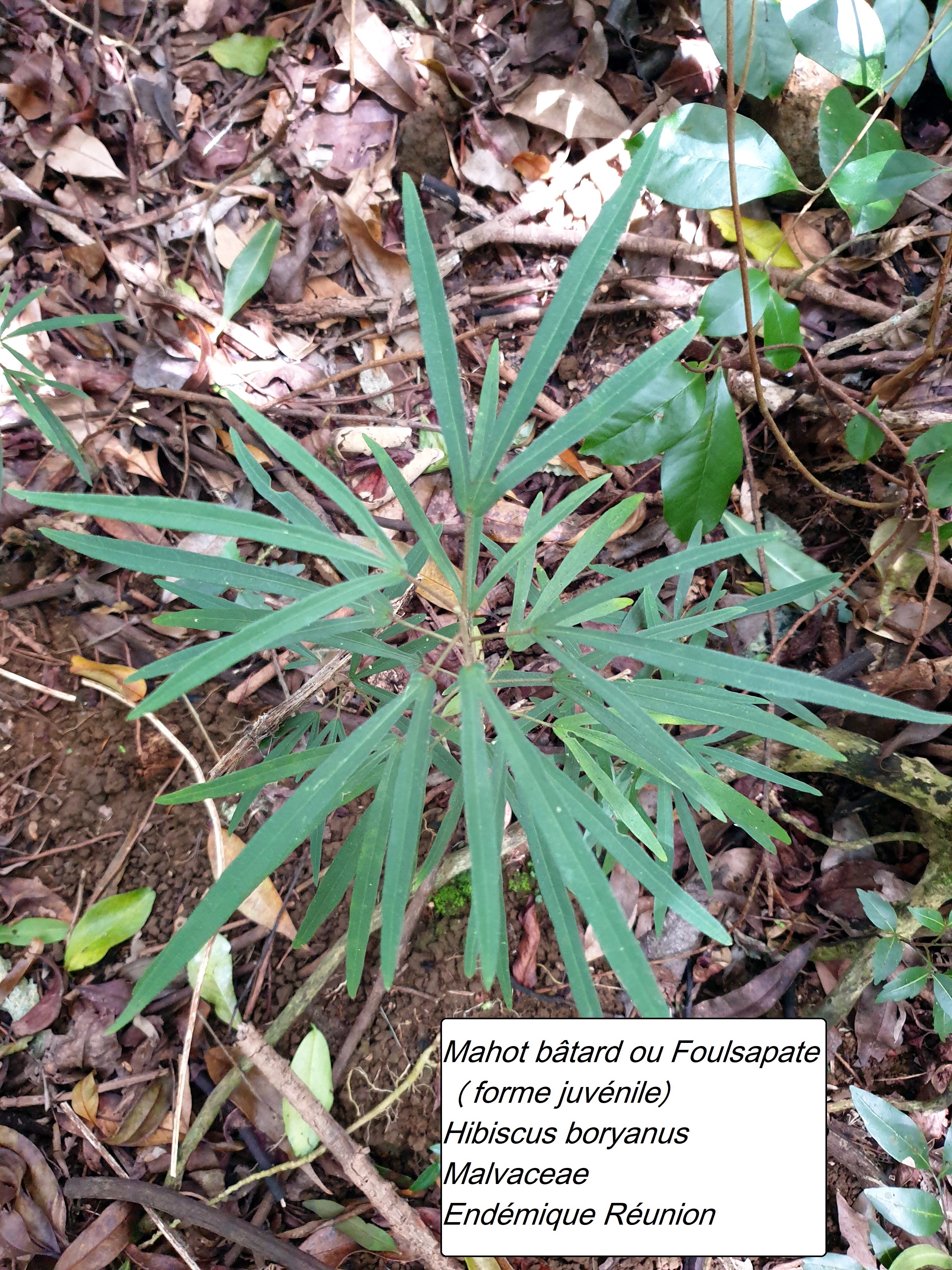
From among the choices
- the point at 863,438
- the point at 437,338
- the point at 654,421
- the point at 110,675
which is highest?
the point at 437,338

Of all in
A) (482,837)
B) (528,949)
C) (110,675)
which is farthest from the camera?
(110,675)

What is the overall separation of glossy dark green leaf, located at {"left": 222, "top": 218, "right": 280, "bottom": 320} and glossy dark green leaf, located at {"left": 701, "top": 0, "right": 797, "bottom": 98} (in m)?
0.87

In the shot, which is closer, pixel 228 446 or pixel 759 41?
pixel 759 41

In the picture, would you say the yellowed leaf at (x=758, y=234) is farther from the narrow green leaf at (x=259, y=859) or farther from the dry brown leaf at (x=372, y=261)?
the narrow green leaf at (x=259, y=859)

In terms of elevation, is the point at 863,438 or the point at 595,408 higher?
the point at 595,408

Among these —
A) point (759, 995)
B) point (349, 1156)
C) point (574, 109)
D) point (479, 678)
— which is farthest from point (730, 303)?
point (349, 1156)

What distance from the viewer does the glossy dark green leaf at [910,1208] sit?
2.98 feet

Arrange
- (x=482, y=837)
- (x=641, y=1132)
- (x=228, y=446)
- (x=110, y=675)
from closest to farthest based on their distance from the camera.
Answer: (x=482, y=837) < (x=641, y=1132) < (x=110, y=675) < (x=228, y=446)

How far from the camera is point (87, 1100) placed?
1115 mm

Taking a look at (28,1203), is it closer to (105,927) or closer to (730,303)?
(105,927)

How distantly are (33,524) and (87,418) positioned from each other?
0.80 feet

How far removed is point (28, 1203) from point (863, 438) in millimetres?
1746

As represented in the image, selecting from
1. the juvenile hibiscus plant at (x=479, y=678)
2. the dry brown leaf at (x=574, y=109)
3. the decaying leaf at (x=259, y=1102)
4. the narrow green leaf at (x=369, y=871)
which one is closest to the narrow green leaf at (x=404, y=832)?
the juvenile hibiscus plant at (x=479, y=678)

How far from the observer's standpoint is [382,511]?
143cm
